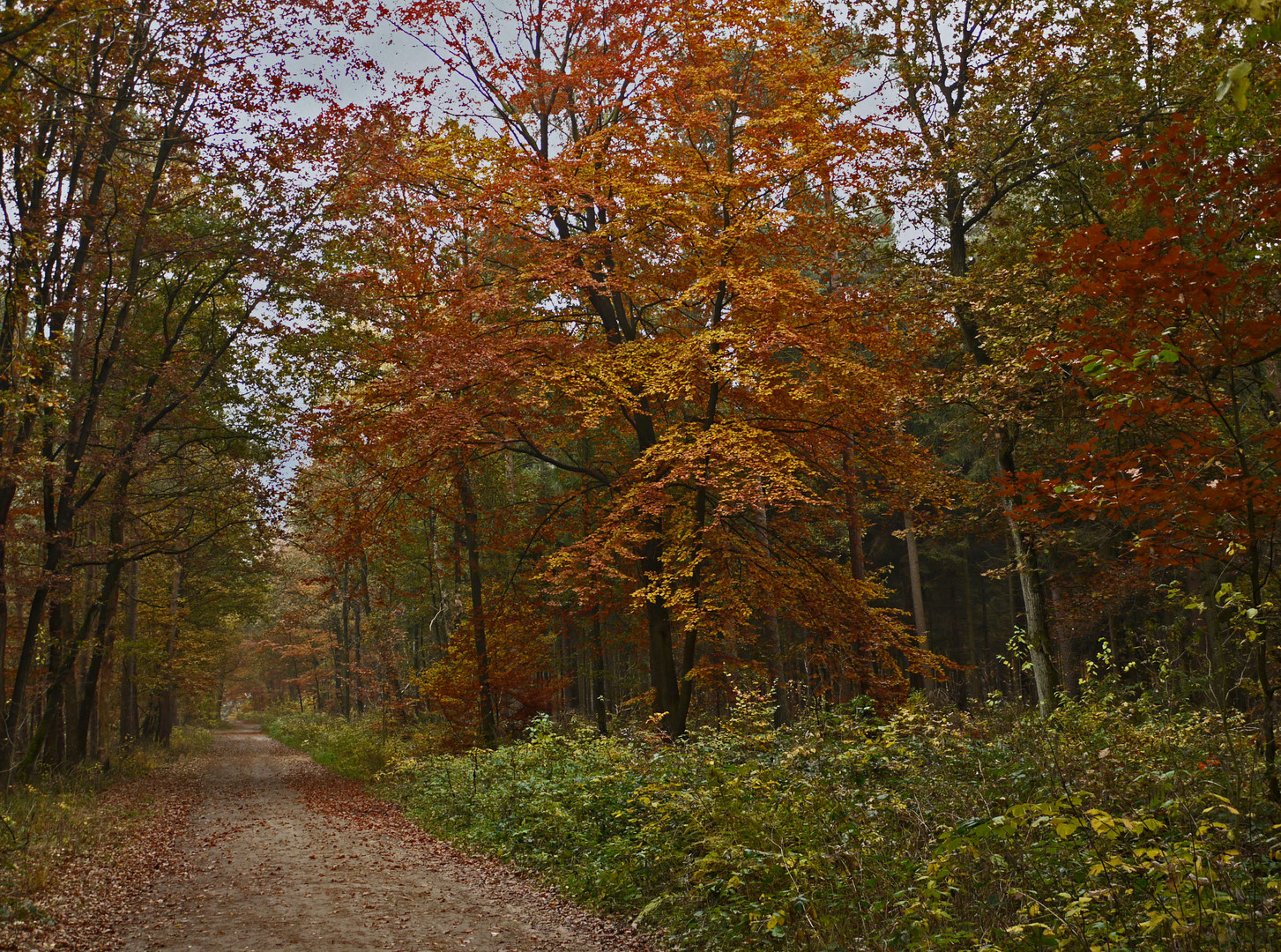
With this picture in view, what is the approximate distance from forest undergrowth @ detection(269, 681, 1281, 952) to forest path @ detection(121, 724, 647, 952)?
585 millimetres

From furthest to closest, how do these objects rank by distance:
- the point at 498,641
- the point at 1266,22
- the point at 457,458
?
1. the point at 498,641
2. the point at 457,458
3. the point at 1266,22

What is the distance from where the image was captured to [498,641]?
1656 cm

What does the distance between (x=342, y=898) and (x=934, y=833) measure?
571 cm

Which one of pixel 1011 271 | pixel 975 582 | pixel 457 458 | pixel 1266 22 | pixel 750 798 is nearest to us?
pixel 1266 22

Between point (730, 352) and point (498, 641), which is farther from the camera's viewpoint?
point (498, 641)

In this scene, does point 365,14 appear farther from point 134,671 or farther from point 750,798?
point 134,671

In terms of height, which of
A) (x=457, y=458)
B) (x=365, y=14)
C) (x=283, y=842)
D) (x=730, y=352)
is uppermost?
(x=365, y=14)

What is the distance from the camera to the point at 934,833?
5.45 metres

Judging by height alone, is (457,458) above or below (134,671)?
above

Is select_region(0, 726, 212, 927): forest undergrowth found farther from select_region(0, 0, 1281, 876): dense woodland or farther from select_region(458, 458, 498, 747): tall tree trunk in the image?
select_region(458, 458, 498, 747): tall tree trunk

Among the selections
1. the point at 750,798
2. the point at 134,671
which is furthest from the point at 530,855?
the point at 134,671

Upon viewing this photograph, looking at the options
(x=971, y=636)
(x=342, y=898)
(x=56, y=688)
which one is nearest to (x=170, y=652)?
(x=56, y=688)

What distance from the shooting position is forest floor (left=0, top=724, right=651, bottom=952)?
6.61m

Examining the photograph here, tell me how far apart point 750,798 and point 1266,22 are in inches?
257
